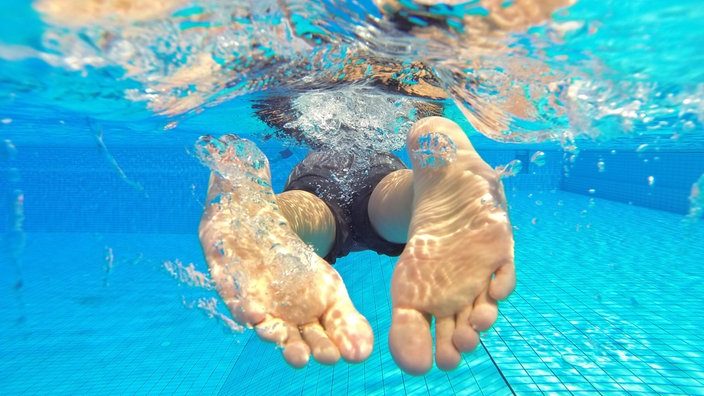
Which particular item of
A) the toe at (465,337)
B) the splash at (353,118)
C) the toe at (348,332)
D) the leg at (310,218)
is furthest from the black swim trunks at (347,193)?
the toe at (465,337)

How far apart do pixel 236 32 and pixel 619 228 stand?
10.4 meters

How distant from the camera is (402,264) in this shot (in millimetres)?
2086

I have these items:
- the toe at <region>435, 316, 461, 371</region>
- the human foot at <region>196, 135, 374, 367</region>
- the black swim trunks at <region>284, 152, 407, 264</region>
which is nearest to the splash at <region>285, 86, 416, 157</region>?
the black swim trunks at <region>284, 152, 407, 264</region>

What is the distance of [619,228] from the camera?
10180 mm

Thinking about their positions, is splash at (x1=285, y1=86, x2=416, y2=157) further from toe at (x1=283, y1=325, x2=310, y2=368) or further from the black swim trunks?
toe at (x1=283, y1=325, x2=310, y2=368)

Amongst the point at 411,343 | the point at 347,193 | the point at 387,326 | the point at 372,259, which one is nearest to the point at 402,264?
the point at 411,343

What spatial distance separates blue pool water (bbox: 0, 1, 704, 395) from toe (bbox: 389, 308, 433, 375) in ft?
3.34

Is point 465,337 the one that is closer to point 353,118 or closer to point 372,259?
point 353,118

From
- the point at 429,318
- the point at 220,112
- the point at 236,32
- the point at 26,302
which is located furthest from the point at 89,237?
the point at 429,318

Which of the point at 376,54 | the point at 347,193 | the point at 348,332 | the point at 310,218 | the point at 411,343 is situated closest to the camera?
the point at 411,343

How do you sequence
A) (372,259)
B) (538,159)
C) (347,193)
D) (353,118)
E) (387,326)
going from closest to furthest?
(347,193), (387,326), (353,118), (372,259), (538,159)

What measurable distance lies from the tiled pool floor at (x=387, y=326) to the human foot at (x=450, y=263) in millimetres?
1259

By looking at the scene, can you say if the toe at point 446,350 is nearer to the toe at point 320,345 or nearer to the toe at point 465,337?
the toe at point 465,337

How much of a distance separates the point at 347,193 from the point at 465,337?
7.41 ft
